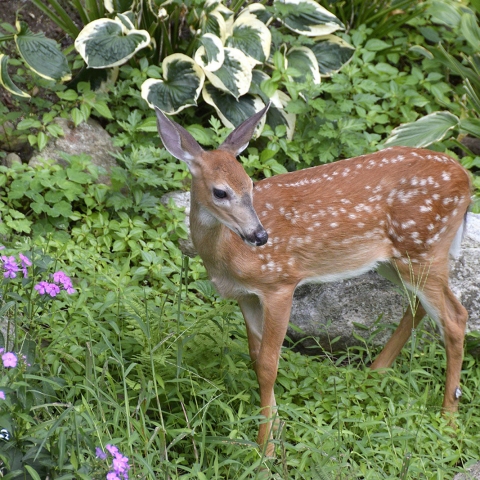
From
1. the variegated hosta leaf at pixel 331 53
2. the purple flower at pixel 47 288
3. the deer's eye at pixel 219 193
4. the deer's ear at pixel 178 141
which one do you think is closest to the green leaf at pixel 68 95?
the variegated hosta leaf at pixel 331 53

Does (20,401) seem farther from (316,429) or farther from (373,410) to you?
(373,410)

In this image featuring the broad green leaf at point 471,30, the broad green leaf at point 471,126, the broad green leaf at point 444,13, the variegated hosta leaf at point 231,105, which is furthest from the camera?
the broad green leaf at point 444,13

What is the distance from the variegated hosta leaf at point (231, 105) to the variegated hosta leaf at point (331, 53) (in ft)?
2.44

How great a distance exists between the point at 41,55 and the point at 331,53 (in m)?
2.41

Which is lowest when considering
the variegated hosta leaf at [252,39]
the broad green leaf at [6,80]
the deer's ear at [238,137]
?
the variegated hosta leaf at [252,39]

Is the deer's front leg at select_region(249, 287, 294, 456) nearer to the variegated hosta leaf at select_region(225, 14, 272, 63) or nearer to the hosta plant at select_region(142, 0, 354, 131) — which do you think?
the hosta plant at select_region(142, 0, 354, 131)

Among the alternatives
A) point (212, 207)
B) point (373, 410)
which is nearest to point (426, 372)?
point (373, 410)

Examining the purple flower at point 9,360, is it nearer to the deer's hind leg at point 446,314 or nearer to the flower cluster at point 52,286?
the flower cluster at point 52,286

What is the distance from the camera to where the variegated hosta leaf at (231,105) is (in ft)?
21.3

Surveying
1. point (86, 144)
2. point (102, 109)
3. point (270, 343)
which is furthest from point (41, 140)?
point (270, 343)

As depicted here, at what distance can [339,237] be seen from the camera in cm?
447

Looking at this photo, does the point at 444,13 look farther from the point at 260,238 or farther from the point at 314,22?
the point at 260,238

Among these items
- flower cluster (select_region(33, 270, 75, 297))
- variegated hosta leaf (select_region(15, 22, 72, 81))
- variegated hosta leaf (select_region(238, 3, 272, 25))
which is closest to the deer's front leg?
flower cluster (select_region(33, 270, 75, 297))

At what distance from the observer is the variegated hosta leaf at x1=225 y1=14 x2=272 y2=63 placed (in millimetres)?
6660
